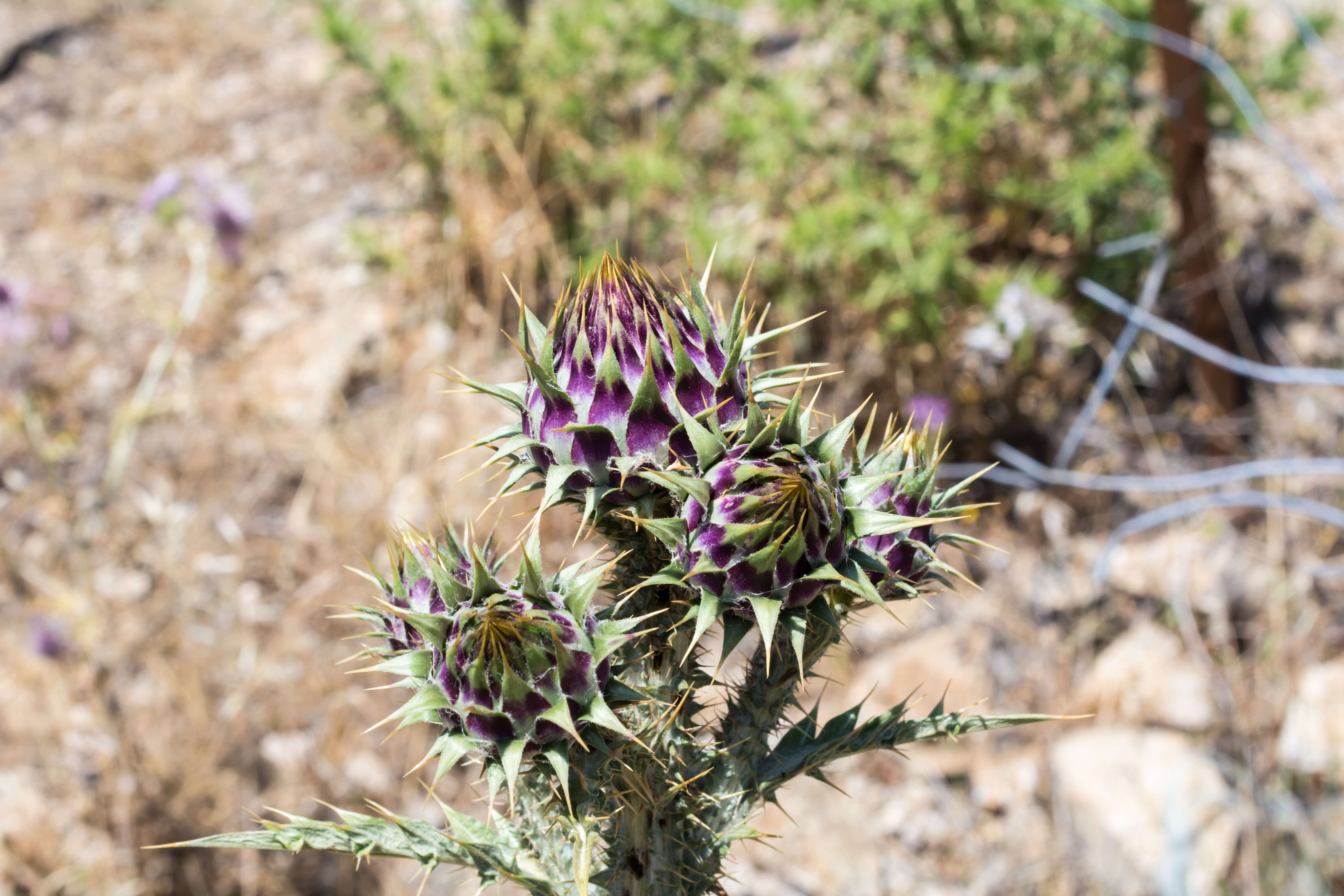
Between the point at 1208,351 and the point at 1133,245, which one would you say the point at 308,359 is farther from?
the point at 1208,351

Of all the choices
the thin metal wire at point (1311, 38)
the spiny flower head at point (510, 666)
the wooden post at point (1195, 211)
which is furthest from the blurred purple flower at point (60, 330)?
the thin metal wire at point (1311, 38)

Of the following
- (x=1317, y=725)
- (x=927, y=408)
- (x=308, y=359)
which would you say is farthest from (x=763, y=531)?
(x=308, y=359)

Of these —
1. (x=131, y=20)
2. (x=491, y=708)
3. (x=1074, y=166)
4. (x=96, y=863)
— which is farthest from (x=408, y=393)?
(x=131, y=20)

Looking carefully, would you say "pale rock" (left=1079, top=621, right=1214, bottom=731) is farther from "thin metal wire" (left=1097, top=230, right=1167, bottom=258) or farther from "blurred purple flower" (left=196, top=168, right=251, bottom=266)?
"blurred purple flower" (left=196, top=168, right=251, bottom=266)

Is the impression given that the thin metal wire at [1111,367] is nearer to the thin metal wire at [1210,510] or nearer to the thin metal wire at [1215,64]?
the thin metal wire at [1210,510]

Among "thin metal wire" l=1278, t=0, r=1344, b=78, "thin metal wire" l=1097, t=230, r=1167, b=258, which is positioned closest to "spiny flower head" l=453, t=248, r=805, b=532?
"thin metal wire" l=1097, t=230, r=1167, b=258

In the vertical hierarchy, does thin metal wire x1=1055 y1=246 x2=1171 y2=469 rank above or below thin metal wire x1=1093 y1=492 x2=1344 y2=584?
above
